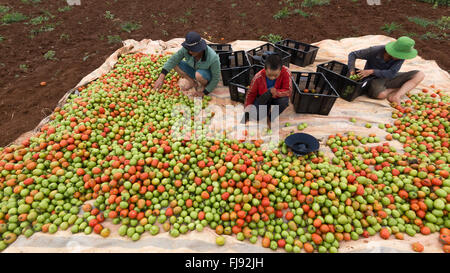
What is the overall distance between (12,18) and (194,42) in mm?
11317

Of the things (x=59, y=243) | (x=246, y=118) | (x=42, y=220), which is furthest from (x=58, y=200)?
(x=246, y=118)

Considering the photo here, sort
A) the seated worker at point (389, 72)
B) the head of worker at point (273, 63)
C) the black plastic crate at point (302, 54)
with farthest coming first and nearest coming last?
the black plastic crate at point (302, 54) < the seated worker at point (389, 72) < the head of worker at point (273, 63)

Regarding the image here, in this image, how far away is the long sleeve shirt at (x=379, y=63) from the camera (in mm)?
4785

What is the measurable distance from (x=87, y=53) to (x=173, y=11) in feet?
17.7

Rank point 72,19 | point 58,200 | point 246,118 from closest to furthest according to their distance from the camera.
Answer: point 58,200
point 246,118
point 72,19

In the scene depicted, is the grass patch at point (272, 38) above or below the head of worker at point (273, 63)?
below

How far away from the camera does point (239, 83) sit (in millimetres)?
5613

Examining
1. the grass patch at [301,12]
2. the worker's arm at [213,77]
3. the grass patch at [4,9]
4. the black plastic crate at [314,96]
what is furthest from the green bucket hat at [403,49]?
the grass patch at [4,9]

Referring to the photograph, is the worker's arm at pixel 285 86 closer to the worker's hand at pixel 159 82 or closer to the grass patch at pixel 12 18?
the worker's hand at pixel 159 82

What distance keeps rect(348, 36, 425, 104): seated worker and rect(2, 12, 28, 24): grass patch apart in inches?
561

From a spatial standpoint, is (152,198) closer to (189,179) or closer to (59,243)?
(189,179)

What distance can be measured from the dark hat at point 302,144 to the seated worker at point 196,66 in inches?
101

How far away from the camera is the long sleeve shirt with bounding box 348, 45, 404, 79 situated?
188 inches

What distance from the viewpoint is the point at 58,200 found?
11.0ft
